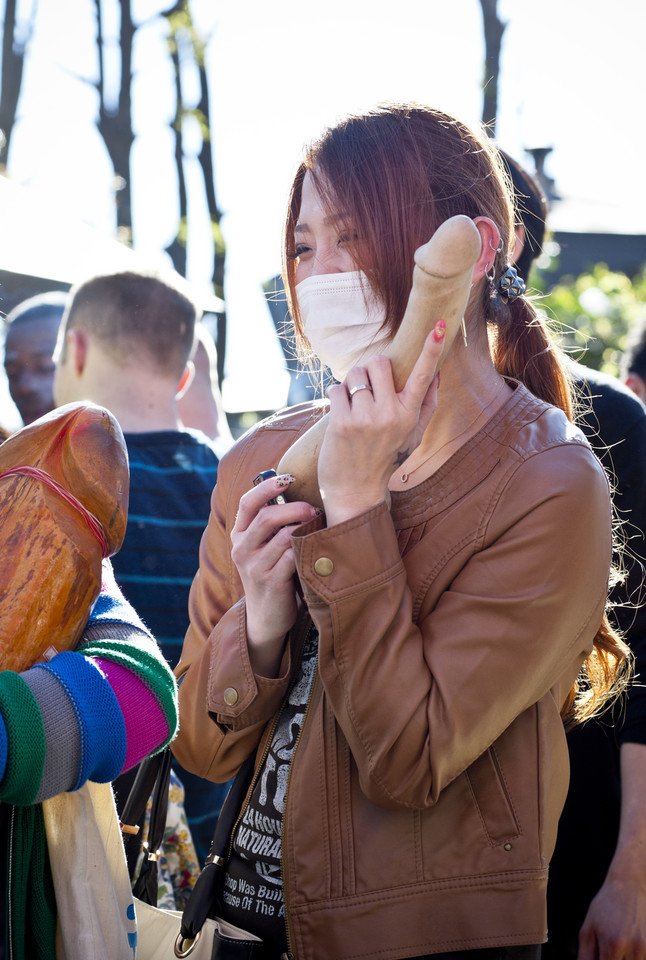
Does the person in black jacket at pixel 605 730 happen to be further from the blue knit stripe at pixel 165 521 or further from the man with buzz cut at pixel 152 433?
the blue knit stripe at pixel 165 521

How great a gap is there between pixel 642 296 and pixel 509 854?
14049mm

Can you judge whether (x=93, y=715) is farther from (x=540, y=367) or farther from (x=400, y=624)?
(x=540, y=367)

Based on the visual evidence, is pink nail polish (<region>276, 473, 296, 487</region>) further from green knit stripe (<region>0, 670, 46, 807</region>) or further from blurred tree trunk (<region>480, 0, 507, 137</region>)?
blurred tree trunk (<region>480, 0, 507, 137</region>)

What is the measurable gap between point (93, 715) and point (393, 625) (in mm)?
502

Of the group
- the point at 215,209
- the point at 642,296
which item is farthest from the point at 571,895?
the point at 642,296

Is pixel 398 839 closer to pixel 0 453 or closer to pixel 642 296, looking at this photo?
pixel 0 453

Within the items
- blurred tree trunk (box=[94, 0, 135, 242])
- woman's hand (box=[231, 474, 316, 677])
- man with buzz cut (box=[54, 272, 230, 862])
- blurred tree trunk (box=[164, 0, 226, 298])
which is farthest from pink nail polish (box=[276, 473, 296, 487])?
blurred tree trunk (box=[94, 0, 135, 242])

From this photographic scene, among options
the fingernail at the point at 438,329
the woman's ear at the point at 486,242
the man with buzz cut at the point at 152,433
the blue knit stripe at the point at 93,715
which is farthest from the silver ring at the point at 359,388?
the man with buzz cut at the point at 152,433

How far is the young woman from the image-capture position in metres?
1.44

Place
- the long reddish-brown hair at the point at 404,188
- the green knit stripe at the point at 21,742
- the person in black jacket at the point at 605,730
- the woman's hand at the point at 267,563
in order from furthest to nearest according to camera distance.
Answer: the person in black jacket at the point at 605,730 < the long reddish-brown hair at the point at 404,188 < the woman's hand at the point at 267,563 < the green knit stripe at the point at 21,742

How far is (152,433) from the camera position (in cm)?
298

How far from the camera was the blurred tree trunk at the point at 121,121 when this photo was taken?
9883mm

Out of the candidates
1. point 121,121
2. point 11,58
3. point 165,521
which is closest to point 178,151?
point 121,121

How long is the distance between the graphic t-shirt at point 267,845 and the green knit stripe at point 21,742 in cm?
57
